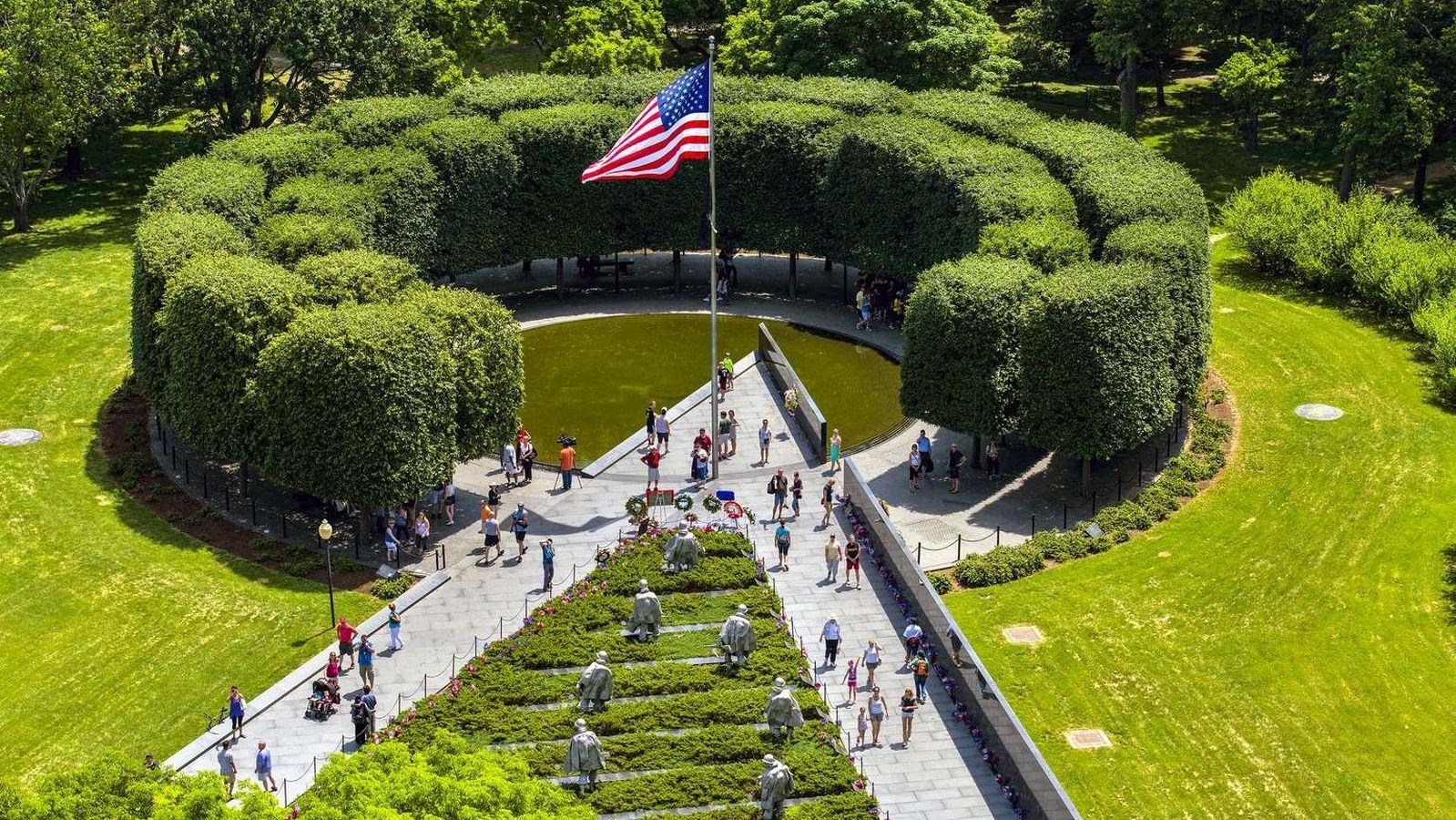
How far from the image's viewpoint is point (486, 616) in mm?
57719

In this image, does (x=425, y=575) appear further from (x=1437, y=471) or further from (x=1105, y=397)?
(x=1437, y=471)

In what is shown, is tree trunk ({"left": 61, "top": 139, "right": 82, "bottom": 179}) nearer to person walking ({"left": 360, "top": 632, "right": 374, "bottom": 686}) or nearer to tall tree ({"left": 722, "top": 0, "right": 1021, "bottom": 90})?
tall tree ({"left": 722, "top": 0, "right": 1021, "bottom": 90})

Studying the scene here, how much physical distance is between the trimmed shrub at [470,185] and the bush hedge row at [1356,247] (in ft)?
118

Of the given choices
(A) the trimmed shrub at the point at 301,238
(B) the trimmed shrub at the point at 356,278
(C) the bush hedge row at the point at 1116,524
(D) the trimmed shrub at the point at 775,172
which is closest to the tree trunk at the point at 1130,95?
(D) the trimmed shrub at the point at 775,172

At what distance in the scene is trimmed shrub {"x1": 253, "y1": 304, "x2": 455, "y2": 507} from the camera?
6097 centimetres

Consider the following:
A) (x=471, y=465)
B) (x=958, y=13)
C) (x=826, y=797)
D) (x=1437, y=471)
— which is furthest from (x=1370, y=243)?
(x=826, y=797)

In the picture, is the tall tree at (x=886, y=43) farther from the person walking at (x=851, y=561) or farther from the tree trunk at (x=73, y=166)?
the person walking at (x=851, y=561)

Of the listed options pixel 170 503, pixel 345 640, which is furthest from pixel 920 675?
pixel 170 503

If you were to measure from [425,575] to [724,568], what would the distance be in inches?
396

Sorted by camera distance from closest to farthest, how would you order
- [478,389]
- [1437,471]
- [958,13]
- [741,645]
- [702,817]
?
[702,817] < [741,645] < [478,389] < [1437,471] < [958,13]

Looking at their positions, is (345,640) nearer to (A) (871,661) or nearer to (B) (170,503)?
(A) (871,661)

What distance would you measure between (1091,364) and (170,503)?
3376 cm

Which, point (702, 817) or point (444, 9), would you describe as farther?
point (444, 9)

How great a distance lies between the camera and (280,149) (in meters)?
82.2
